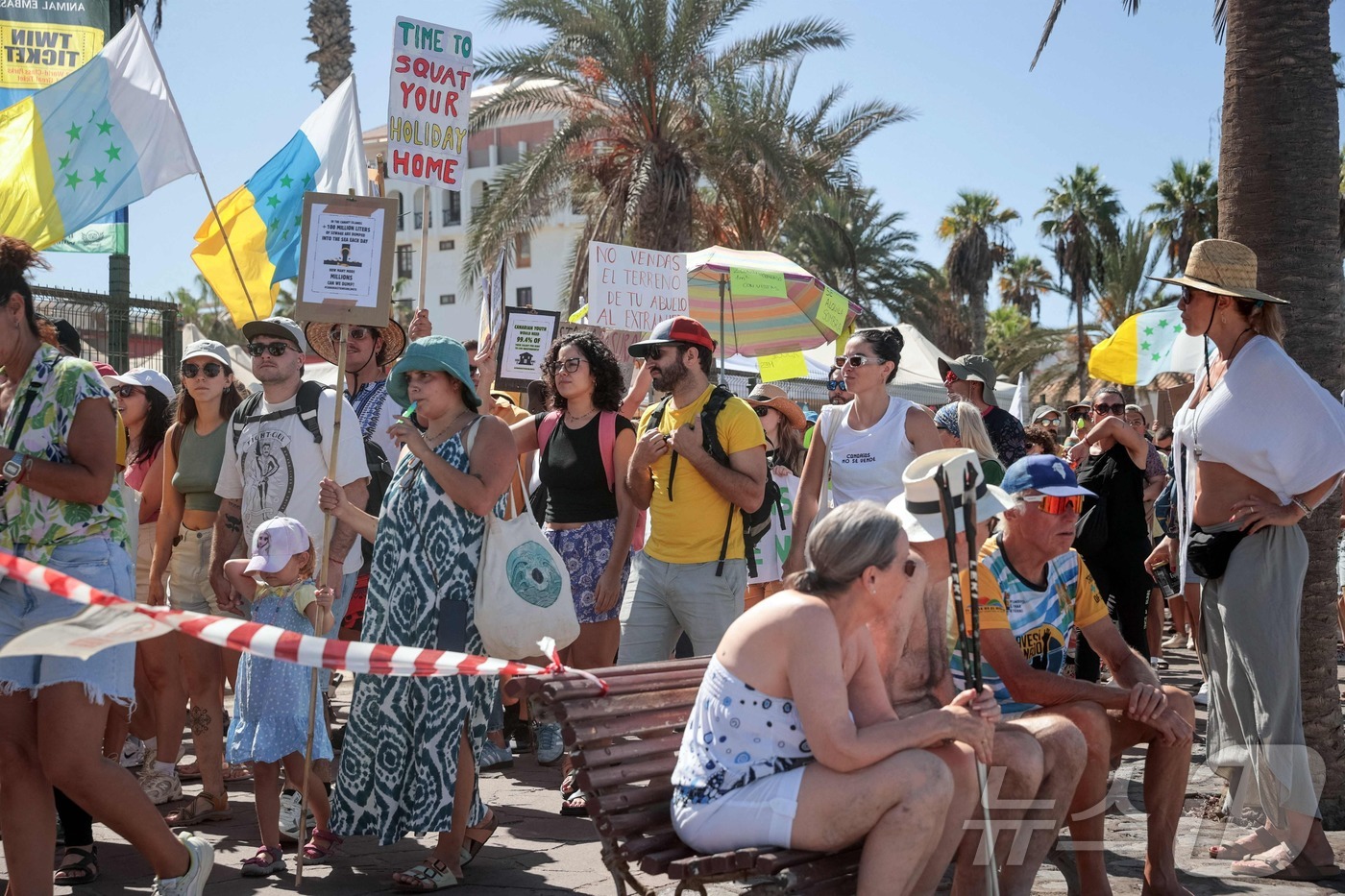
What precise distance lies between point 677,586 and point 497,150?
6000 cm

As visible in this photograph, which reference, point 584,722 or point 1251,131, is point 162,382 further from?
point 1251,131

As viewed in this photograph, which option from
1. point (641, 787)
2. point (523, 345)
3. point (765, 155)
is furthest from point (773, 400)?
point (765, 155)

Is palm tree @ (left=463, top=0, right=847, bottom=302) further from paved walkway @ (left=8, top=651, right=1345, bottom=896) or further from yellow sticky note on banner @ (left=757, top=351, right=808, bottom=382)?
paved walkway @ (left=8, top=651, right=1345, bottom=896)

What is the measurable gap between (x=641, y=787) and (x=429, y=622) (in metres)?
1.31

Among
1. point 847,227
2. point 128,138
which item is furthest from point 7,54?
point 847,227

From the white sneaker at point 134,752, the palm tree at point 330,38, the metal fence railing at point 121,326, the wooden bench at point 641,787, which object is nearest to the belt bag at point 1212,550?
the wooden bench at point 641,787

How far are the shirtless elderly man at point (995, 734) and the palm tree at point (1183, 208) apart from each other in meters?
42.3

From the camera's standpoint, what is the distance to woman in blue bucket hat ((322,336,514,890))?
4.79 metres

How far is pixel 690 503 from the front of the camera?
5.97m

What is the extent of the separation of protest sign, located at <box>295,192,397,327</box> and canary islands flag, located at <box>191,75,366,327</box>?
10.9ft

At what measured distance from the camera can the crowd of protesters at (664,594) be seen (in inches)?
142

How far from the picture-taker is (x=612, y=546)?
6406 mm

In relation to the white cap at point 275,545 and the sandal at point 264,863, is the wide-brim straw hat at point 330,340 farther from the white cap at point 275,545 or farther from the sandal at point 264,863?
the sandal at point 264,863

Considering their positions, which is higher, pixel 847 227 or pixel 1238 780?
pixel 847 227
